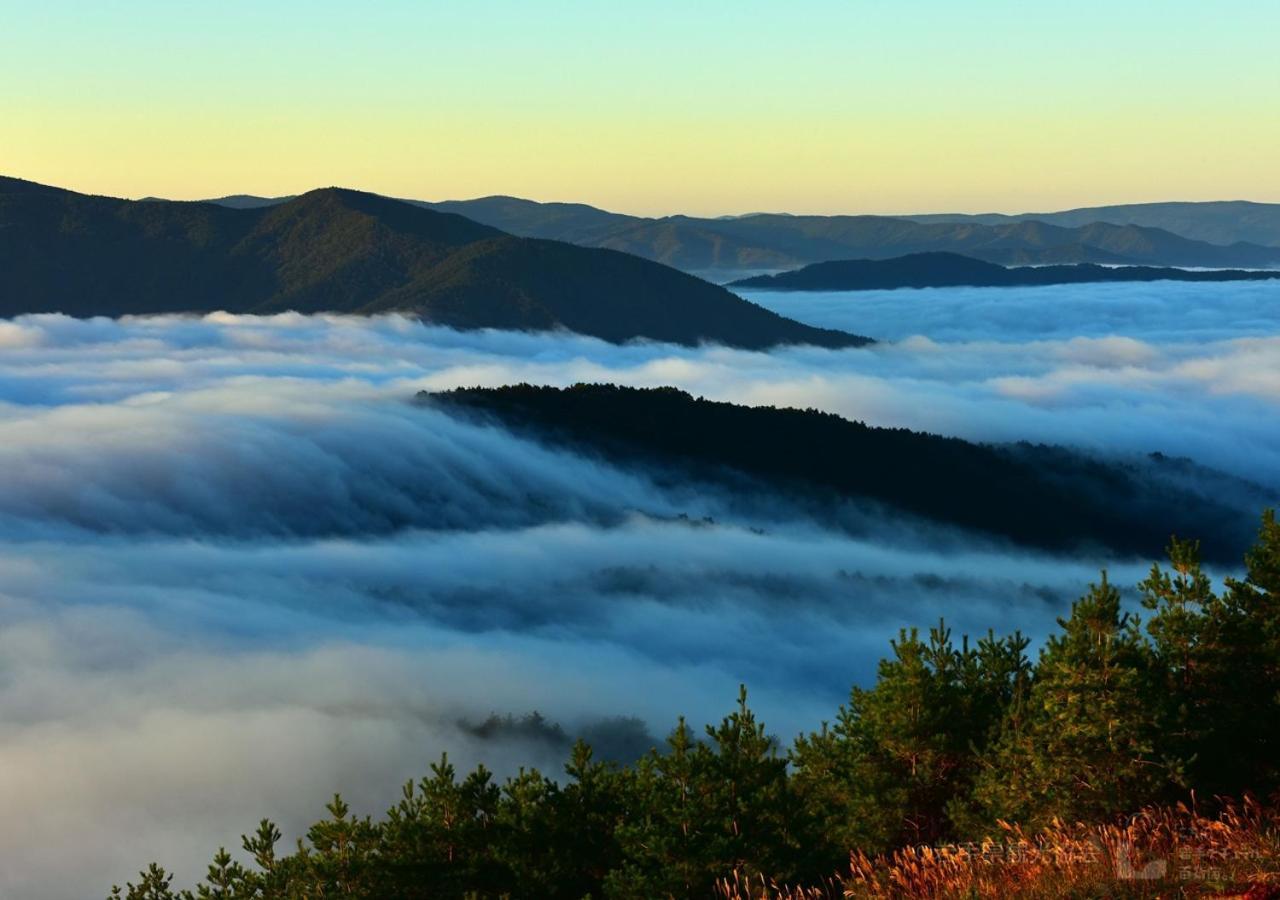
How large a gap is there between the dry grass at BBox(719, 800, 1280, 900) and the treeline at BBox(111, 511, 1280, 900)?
3.69 m

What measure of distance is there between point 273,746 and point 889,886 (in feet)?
359

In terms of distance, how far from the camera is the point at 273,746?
118562 millimetres

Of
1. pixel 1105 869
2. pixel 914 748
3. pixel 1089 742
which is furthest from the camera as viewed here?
pixel 914 748

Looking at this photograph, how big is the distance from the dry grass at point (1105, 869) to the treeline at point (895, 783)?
369 centimetres

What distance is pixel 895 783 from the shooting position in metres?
26.0

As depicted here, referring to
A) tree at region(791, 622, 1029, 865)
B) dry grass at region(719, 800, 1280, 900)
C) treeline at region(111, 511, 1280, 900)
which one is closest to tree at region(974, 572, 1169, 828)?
treeline at region(111, 511, 1280, 900)

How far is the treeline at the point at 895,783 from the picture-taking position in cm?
2178

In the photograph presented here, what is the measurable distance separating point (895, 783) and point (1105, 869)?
1070 centimetres

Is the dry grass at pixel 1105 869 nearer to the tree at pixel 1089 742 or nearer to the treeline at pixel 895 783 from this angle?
the tree at pixel 1089 742

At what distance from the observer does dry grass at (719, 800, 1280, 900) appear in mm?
14758

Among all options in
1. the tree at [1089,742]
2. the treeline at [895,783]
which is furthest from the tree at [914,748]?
the tree at [1089,742]

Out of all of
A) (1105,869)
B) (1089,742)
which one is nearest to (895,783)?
(1089,742)

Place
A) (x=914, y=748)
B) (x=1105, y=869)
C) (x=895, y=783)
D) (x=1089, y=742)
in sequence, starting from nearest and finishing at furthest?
1. (x=1105, y=869)
2. (x=1089, y=742)
3. (x=914, y=748)
4. (x=895, y=783)

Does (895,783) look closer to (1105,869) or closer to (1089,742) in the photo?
(1089,742)
